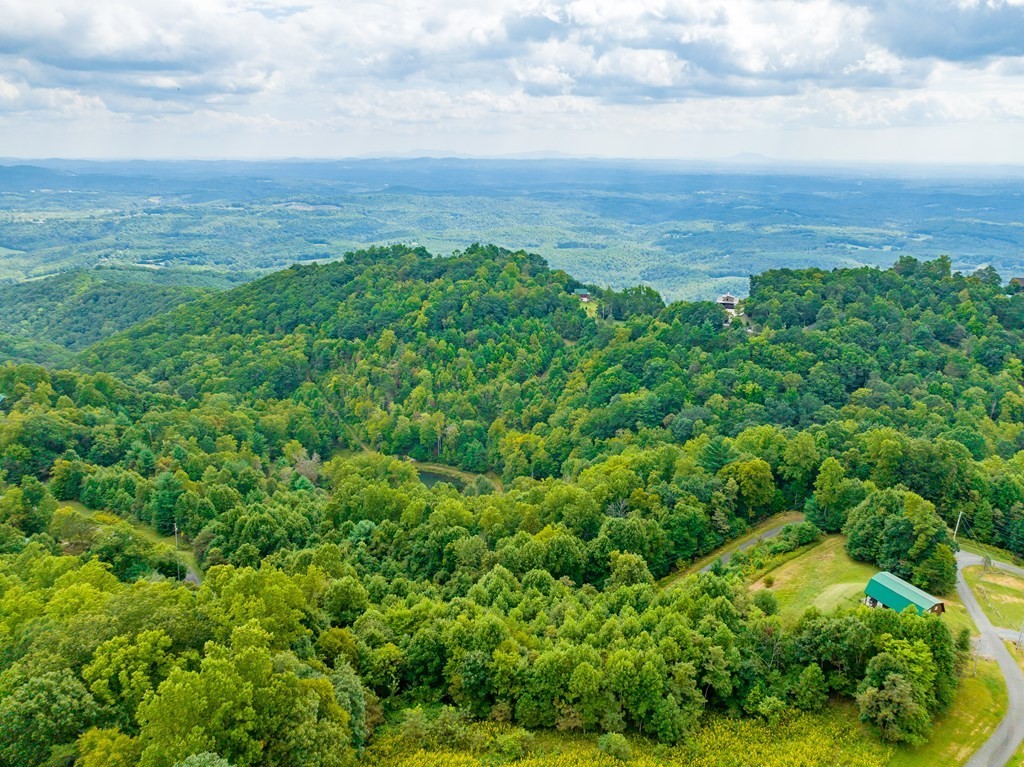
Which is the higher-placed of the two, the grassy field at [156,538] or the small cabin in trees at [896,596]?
the small cabin in trees at [896,596]

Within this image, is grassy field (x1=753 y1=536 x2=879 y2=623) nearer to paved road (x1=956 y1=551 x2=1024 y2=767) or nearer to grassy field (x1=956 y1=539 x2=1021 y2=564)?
paved road (x1=956 y1=551 x2=1024 y2=767)

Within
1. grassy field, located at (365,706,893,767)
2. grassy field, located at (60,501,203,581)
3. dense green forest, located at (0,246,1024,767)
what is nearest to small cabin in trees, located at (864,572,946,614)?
dense green forest, located at (0,246,1024,767)

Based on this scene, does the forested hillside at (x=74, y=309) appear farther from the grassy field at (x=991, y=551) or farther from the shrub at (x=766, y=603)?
the grassy field at (x=991, y=551)

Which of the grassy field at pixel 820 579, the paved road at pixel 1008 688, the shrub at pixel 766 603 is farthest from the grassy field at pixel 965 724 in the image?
the shrub at pixel 766 603

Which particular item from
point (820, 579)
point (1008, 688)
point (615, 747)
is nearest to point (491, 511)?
point (820, 579)

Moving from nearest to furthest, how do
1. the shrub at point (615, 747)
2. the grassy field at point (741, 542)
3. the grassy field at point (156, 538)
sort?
the shrub at point (615, 747) → the grassy field at point (741, 542) → the grassy field at point (156, 538)

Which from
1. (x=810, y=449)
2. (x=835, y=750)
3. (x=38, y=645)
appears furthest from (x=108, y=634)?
(x=810, y=449)

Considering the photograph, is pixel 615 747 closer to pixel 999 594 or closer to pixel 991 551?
pixel 999 594
